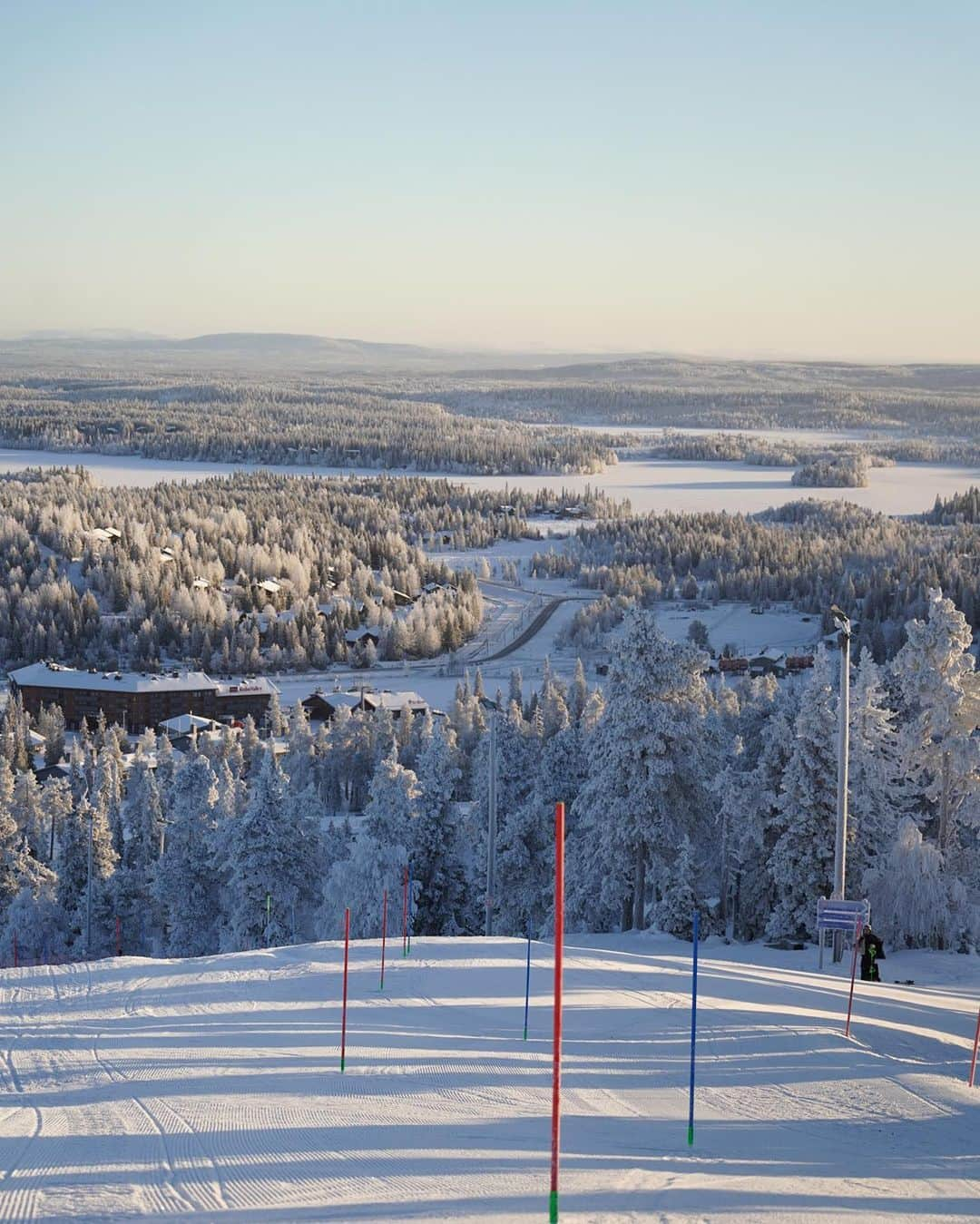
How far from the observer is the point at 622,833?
90.8 ft

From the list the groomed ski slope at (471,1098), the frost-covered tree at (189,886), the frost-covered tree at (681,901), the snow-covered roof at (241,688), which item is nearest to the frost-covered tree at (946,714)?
the frost-covered tree at (681,901)

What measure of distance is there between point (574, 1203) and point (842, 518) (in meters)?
160

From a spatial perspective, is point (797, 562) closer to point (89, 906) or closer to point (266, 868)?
point (89, 906)

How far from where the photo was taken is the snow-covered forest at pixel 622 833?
26422 mm

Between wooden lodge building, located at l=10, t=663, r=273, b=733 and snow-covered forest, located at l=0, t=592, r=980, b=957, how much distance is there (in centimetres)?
3187

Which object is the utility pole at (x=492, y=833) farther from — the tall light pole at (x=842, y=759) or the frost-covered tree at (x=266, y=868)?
the tall light pole at (x=842, y=759)

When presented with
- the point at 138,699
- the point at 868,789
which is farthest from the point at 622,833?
the point at 138,699

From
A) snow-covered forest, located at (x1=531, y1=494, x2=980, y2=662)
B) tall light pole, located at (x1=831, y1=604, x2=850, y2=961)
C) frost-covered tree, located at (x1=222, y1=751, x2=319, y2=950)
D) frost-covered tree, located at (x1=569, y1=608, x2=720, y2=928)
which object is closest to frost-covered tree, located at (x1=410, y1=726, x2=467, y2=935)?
frost-covered tree, located at (x1=222, y1=751, x2=319, y2=950)

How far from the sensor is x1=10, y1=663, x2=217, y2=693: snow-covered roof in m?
73.7

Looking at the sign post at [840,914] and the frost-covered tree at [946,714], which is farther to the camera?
the frost-covered tree at [946,714]

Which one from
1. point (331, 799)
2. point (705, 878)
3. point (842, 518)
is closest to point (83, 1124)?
point (705, 878)

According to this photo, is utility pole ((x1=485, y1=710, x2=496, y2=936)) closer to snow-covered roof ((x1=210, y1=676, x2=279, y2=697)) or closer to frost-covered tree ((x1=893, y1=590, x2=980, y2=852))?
frost-covered tree ((x1=893, y1=590, x2=980, y2=852))

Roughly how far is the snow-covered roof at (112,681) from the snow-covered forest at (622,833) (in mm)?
32468

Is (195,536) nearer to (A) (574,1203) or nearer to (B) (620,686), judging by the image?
(B) (620,686)
